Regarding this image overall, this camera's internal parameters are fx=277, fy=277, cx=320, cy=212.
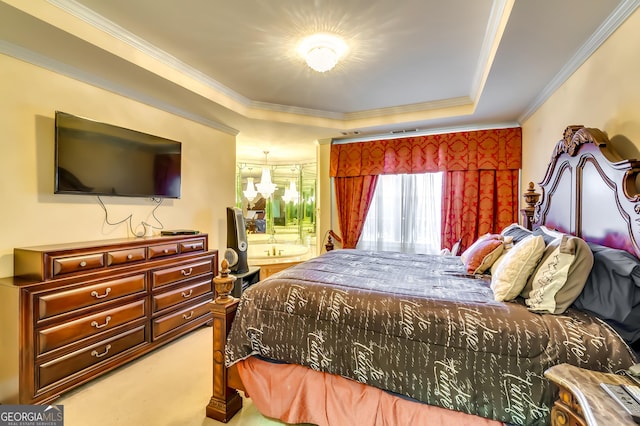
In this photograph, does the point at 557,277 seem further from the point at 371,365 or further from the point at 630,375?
the point at 371,365

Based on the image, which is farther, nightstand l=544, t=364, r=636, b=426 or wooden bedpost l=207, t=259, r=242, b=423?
wooden bedpost l=207, t=259, r=242, b=423

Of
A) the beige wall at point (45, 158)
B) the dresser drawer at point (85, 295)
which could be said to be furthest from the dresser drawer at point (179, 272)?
the beige wall at point (45, 158)

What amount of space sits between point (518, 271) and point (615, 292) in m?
0.37

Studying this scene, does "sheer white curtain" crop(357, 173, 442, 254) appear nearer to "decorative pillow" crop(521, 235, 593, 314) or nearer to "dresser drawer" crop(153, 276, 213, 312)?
"dresser drawer" crop(153, 276, 213, 312)

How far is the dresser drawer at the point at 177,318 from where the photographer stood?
96.3 inches

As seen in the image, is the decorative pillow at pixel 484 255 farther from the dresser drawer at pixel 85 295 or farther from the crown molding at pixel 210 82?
the dresser drawer at pixel 85 295

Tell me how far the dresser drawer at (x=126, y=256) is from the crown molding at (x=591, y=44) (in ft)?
11.8

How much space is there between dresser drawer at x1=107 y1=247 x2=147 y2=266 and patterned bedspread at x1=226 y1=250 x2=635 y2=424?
1198 mm

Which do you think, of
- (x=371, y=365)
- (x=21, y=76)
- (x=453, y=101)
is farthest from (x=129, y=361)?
(x=453, y=101)

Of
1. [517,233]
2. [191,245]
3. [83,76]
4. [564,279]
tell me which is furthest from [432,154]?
[83,76]

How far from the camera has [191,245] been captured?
2.83 metres

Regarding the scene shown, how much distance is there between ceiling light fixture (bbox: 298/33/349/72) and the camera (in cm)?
214

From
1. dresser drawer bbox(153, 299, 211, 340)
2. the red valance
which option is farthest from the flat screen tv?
the red valance

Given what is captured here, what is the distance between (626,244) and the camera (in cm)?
136
